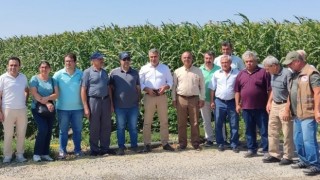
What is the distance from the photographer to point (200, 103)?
9.09 m

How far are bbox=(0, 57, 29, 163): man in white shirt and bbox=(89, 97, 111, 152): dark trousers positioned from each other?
1206 mm

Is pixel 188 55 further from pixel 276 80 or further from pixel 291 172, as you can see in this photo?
pixel 291 172

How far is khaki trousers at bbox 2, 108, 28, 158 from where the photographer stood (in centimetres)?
821

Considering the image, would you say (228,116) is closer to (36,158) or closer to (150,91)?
(150,91)

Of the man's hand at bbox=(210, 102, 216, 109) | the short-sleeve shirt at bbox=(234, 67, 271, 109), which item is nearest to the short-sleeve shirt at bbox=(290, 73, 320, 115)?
the short-sleeve shirt at bbox=(234, 67, 271, 109)

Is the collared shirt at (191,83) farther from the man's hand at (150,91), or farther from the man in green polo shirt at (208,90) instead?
the man's hand at (150,91)

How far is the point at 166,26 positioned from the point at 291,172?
19.7 feet

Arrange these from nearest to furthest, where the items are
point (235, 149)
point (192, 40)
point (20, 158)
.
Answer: point (20, 158) < point (235, 149) < point (192, 40)

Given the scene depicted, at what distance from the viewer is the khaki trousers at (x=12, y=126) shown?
821 cm

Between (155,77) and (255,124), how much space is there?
2039mm

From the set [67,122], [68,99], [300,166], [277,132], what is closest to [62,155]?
[67,122]

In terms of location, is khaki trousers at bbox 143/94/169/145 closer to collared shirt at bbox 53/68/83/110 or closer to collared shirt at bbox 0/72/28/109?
collared shirt at bbox 53/68/83/110

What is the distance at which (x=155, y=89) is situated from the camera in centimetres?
898

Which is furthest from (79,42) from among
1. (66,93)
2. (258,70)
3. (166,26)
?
(258,70)
